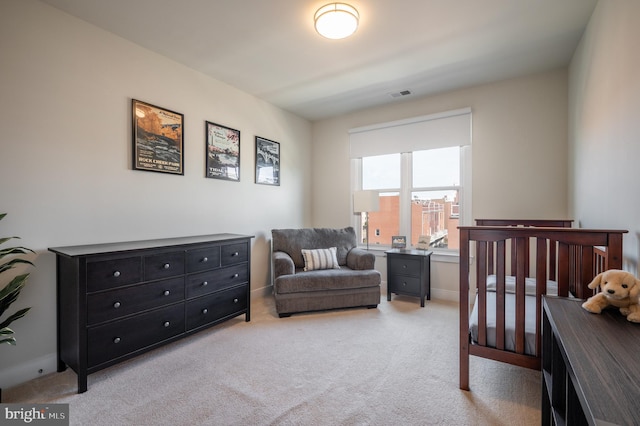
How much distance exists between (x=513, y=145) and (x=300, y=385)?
329 centimetres

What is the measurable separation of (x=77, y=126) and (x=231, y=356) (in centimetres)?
214

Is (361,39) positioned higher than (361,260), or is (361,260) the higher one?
(361,39)

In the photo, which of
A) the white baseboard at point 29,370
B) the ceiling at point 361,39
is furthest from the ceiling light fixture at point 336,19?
the white baseboard at point 29,370

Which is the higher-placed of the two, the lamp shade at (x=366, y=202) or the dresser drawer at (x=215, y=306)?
the lamp shade at (x=366, y=202)

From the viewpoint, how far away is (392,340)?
2.57 m

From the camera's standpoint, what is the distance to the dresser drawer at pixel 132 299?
1934 mm

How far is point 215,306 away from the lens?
2.71 metres

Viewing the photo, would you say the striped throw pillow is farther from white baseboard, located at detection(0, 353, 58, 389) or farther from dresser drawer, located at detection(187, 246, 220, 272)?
white baseboard, located at detection(0, 353, 58, 389)

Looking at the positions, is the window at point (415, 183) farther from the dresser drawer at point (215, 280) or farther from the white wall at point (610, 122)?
the dresser drawer at point (215, 280)

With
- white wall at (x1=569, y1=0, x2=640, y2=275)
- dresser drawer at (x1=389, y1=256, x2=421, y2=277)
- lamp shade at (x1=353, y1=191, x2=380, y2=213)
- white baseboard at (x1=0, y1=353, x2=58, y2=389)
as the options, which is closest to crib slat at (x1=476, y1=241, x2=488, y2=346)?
white wall at (x1=569, y1=0, x2=640, y2=275)

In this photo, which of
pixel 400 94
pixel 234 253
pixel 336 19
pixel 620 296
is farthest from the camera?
pixel 400 94

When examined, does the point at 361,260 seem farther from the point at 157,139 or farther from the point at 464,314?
the point at 157,139

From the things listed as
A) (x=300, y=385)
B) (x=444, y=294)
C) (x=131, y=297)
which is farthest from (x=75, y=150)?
(x=444, y=294)

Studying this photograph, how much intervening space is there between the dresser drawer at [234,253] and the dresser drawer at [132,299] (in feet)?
1.50
